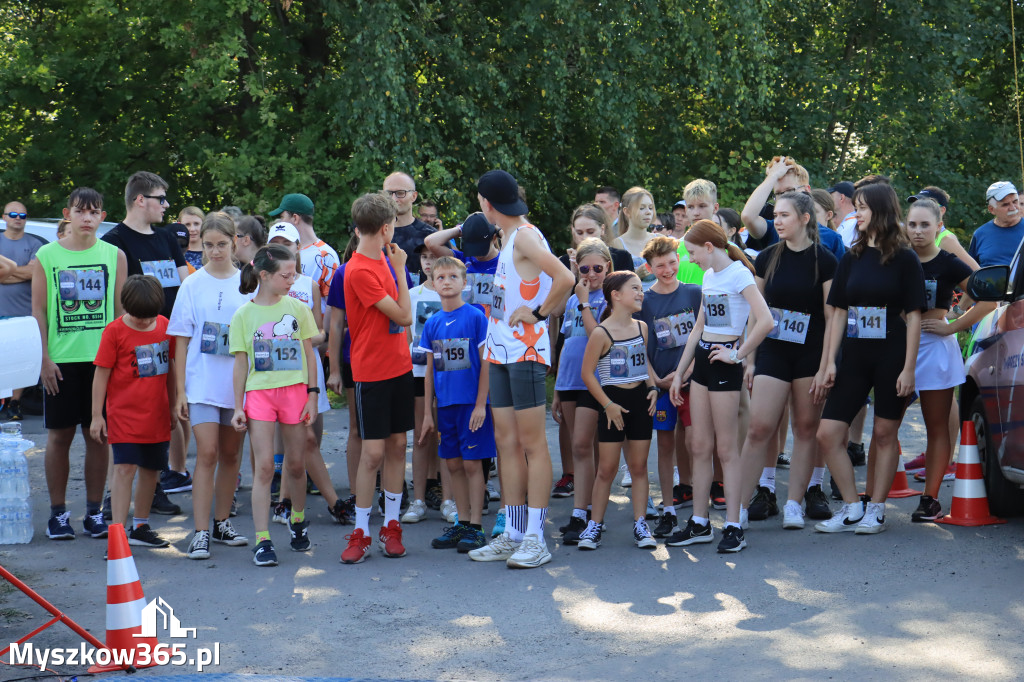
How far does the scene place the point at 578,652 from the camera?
190 inches

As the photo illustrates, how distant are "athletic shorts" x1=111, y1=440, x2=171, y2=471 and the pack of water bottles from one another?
87cm

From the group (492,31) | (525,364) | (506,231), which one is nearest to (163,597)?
(525,364)

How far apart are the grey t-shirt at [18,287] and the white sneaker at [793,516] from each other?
7559 millimetres

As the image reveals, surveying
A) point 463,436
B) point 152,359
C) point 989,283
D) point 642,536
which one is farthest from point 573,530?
point 989,283

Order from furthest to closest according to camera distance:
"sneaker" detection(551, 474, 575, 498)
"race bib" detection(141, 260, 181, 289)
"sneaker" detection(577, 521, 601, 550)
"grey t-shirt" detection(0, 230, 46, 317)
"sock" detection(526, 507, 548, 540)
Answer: "grey t-shirt" detection(0, 230, 46, 317), "sneaker" detection(551, 474, 575, 498), "race bib" detection(141, 260, 181, 289), "sneaker" detection(577, 521, 601, 550), "sock" detection(526, 507, 548, 540)

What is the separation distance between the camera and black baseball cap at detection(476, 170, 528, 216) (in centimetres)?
618

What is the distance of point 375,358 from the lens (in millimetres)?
6461

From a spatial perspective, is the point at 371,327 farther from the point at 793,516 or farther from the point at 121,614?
the point at 793,516

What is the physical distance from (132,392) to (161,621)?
1.76m

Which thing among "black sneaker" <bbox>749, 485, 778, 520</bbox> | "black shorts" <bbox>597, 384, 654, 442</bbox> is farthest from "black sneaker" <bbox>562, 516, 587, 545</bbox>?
"black sneaker" <bbox>749, 485, 778, 520</bbox>

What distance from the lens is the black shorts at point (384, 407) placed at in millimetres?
6449

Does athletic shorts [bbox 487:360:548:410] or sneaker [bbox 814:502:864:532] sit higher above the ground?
athletic shorts [bbox 487:360:548:410]

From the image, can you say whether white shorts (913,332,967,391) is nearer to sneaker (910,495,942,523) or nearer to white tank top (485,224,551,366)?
sneaker (910,495,942,523)

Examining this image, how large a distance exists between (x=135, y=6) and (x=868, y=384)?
476 inches
